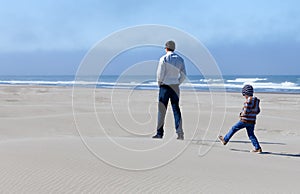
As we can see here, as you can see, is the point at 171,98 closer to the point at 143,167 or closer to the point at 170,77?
the point at 170,77

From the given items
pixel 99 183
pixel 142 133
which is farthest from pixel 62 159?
pixel 142 133

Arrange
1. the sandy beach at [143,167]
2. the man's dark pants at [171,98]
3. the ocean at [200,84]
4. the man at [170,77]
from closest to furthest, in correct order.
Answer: the sandy beach at [143,167]
the man at [170,77]
the man's dark pants at [171,98]
the ocean at [200,84]

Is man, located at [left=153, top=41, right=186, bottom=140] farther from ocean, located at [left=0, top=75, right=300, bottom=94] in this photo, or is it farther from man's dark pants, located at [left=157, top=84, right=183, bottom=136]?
ocean, located at [left=0, top=75, right=300, bottom=94]

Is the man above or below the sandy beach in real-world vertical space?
above

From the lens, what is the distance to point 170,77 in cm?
866

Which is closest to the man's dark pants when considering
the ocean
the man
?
the man

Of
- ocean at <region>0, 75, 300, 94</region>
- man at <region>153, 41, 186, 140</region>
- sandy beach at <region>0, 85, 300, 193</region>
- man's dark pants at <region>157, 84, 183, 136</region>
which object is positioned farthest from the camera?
ocean at <region>0, 75, 300, 94</region>

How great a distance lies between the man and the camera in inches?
337

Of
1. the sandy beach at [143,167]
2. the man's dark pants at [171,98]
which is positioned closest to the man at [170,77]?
the man's dark pants at [171,98]

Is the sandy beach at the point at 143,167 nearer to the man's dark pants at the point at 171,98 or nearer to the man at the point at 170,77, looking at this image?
the man's dark pants at the point at 171,98

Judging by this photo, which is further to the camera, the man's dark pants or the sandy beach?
the man's dark pants

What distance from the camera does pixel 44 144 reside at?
719 centimetres

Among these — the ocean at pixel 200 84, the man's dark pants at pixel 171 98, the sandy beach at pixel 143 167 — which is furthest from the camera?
the ocean at pixel 200 84

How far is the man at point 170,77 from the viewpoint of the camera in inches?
337
